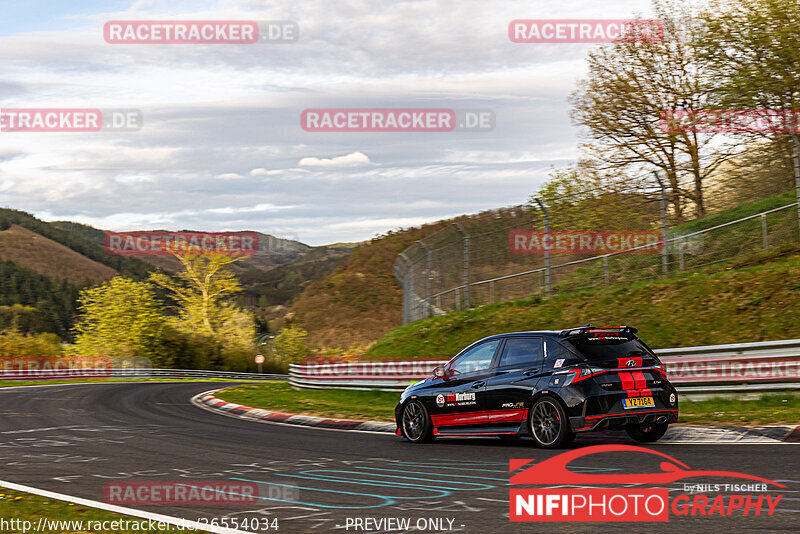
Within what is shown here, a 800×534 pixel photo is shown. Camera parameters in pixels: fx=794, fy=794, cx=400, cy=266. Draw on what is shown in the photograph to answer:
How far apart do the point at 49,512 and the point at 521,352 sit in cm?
611

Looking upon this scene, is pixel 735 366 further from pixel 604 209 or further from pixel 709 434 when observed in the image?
pixel 604 209

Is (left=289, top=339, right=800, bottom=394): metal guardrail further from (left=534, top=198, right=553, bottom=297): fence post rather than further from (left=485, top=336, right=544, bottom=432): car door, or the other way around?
(left=534, top=198, right=553, bottom=297): fence post

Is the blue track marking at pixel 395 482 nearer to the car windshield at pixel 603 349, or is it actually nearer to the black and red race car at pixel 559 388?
the black and red race car at pixel 559 388

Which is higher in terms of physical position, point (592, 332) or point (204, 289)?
point (204, 289)

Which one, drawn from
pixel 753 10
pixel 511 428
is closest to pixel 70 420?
pixel 511 428

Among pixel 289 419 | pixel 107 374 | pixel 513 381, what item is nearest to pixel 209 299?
pixel 107 374

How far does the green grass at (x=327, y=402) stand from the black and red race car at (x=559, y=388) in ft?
14.8

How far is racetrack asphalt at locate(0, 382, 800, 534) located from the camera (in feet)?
19.5

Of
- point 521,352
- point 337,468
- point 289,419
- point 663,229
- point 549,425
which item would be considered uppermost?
point 663,229

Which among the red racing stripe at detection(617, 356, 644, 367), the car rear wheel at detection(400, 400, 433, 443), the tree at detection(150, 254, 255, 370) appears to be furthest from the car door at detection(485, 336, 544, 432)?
the tree at detection(150, 254, 255, 370)

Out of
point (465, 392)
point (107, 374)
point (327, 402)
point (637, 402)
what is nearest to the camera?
point (637, 402)

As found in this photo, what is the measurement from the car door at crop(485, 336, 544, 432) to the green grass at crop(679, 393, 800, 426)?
271 centimetres

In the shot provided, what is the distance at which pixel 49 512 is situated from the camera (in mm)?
6621

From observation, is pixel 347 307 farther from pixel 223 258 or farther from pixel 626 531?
pixel 626 531
